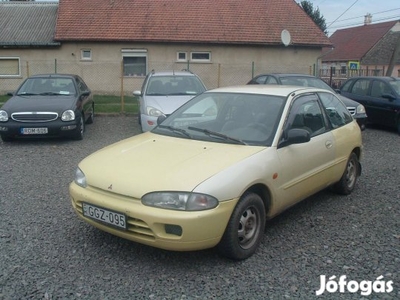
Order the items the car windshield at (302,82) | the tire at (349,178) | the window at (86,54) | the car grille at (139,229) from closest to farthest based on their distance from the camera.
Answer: the car grille at (139,229)
the tire at (349,178)
the car windshield at (302,82)
the window at (86,54)

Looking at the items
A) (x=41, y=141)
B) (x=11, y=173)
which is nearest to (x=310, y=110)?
(x=11, y=173)

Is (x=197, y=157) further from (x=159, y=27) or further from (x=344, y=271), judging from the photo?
(x=159, y=27)

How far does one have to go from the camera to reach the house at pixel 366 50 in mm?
39969

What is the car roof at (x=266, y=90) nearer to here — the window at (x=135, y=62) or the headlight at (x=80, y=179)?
the headlight at (x=80, y=179)

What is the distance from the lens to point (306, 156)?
4.57 meters

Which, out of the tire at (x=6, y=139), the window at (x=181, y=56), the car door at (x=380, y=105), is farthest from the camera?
the window at (x=181, y=56)

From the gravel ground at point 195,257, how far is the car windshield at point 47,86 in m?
4.63

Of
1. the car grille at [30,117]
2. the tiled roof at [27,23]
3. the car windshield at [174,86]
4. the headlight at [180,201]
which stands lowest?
the headlight at [180,201]

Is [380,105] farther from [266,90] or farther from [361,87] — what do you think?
[266,90]

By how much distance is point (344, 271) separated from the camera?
12.0 feet

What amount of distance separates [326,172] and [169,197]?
92.4 inches

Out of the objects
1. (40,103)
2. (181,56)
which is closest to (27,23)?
(181,56)

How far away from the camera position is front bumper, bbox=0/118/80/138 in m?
8.69

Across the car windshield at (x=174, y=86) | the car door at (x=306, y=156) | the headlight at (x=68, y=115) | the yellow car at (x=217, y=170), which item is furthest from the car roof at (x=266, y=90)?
the headlight at (x=68, y=115)
